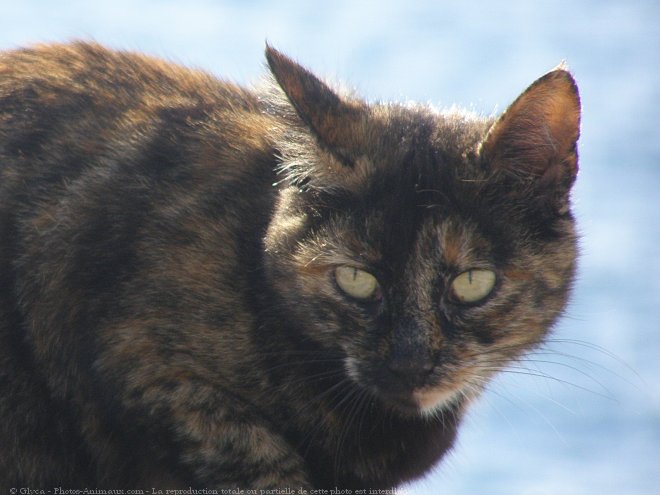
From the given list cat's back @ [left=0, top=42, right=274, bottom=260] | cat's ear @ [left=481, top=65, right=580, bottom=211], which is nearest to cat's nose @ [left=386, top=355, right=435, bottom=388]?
cat's ear @ [left=481, top=65, right=580, bottom=211]

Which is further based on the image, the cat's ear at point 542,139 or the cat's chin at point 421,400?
the cat's chin at point 421,400

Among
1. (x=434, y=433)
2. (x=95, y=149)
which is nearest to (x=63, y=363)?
(x=95, y=149)

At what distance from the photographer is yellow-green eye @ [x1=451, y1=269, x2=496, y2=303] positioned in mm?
3271

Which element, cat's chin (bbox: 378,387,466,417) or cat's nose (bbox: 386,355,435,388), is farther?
cat's chin (bbox: 378,387,466,417)

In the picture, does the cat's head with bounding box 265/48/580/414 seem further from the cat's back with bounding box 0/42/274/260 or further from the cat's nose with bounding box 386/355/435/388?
the cat's back with bounding box 0/42/274/260

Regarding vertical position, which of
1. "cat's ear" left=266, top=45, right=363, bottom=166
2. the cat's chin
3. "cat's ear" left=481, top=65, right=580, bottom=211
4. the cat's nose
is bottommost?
the cat's chin

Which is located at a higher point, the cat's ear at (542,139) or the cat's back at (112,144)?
the cat's ear at (542,139)

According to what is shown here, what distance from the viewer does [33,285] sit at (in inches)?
140

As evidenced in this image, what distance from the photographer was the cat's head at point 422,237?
3250mm

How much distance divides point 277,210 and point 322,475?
101 cm

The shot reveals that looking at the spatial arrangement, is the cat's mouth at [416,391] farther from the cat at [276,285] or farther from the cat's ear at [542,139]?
the cat's ear at [542,139]

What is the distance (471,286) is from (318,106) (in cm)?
85

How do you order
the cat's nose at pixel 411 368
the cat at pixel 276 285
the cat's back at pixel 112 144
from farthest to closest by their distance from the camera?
the cat's back at pixel 112 144, the cat at pixel 276 285, the cat's nose at pixel 411 368

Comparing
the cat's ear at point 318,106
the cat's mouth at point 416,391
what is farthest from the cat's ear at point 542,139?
the cat's mouth at point 416,391
